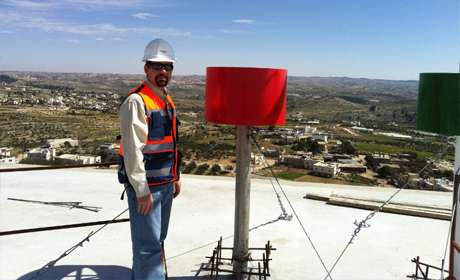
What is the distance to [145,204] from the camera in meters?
2.62

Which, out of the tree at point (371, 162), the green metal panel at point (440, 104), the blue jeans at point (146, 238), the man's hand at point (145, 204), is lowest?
the tree at point (371, 162)

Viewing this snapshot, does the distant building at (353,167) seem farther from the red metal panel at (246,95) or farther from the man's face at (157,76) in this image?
the man's face at (157,76)

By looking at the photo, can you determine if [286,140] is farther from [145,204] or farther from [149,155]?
[145,204]

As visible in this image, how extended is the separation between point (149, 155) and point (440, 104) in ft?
7.34

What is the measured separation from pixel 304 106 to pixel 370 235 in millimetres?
65621

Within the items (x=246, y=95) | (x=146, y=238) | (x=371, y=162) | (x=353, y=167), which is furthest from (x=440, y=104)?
(x=371, y=162)

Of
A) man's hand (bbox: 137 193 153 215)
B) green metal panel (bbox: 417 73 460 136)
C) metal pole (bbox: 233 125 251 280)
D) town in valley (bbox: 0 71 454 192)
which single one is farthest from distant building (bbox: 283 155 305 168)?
man's hand (bbox: 137 193 153 215)

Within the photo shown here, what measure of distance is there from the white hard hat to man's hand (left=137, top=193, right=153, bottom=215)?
0.97 meters

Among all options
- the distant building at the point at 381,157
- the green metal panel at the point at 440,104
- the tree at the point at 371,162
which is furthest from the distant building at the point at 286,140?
the green metal panel at the point at 440,104

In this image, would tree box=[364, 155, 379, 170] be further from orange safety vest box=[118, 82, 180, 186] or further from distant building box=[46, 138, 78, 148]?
orange safety vest box=[118, 82, 180, 186]

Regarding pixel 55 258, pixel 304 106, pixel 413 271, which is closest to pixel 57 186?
pixel 55 258

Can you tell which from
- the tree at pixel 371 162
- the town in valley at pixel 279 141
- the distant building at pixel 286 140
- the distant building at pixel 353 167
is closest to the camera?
the town in valley at pixel 279 141

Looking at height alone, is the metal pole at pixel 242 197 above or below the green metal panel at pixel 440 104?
below

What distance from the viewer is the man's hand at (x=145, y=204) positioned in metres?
2.60
